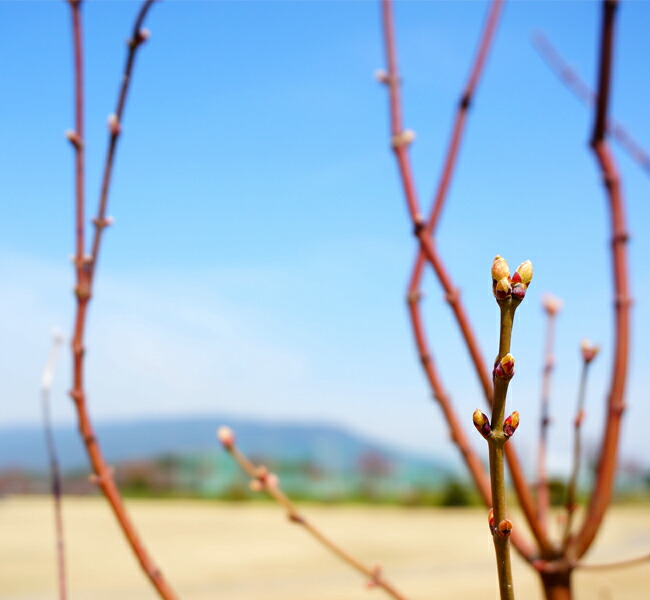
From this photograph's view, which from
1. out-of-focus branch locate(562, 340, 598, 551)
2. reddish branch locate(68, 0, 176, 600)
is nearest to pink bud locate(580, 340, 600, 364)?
out-of-focus branch locate(562, 340, 598, 551)

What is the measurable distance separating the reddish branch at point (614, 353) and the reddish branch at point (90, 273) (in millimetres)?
369

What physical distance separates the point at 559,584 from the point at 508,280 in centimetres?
55

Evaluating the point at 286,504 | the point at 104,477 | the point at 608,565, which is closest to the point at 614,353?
the point at 608,565

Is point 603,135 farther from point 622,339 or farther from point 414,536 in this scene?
point 414,536

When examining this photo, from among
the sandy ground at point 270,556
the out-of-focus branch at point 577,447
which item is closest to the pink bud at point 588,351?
the out-of-focus branch at point 577,447

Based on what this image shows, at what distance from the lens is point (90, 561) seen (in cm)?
673

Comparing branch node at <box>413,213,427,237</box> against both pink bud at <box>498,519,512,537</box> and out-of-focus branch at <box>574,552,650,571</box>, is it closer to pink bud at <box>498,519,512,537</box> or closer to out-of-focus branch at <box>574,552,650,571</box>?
out-of-focus branch at <box>574,552,650,571</box>

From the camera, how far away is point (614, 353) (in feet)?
2.43

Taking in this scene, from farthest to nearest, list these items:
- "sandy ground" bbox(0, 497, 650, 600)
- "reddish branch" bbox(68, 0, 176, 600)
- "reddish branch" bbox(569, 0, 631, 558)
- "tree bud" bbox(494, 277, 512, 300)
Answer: "sandy ground" bbox(0, 497, 650, 600) < "reddish branch" bbox(569, 0, 631, 558) < "reddish branch" bbox(68, 0, 176, 600) < "tree bud" bbox(494, 277, 512, 300)

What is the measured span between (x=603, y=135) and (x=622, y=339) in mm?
181

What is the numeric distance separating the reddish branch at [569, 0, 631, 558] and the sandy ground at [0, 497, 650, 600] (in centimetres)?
440

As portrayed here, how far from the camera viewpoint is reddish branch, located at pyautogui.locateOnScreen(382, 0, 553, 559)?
678mm

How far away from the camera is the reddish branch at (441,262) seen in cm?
68

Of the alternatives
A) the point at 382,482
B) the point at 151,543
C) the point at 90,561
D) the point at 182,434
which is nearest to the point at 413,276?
the point at 90,561
